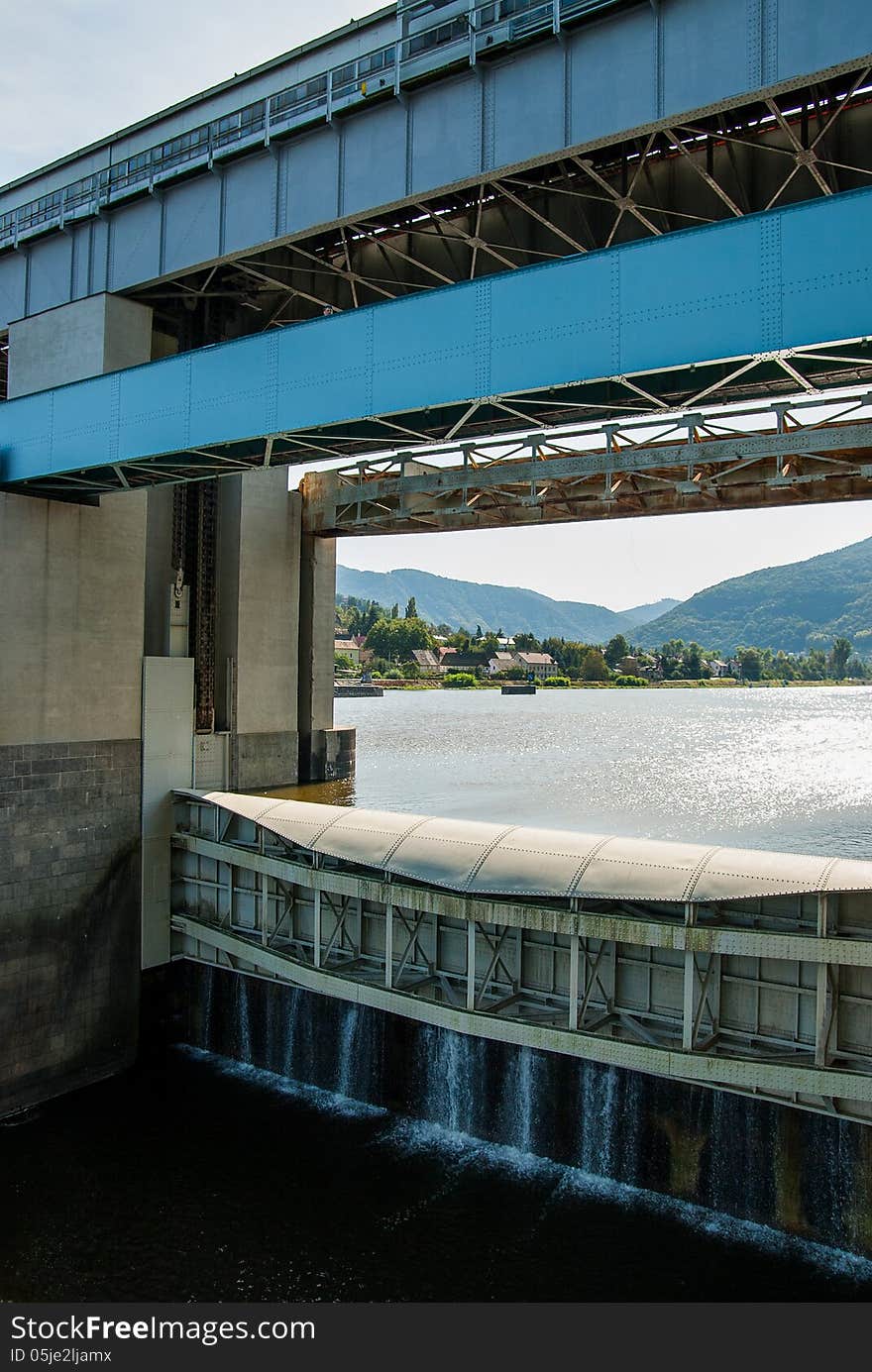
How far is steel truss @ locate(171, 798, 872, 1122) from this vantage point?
13664mm

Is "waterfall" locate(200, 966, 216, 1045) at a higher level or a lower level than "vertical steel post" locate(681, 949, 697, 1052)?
lower

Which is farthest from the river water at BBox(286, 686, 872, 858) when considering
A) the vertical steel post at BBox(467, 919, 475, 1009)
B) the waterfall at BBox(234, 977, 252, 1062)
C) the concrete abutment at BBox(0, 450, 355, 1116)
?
the vertical steel post at BBox(467, 919, 475, 1009)

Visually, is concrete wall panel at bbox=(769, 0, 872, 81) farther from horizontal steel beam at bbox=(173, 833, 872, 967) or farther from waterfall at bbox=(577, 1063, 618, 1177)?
waterfall at bbox=(577, 1063, 618, 1177)

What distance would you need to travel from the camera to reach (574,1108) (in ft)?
55.0

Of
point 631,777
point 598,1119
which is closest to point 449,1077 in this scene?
point 598,1119

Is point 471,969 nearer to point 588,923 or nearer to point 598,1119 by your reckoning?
point 588,923

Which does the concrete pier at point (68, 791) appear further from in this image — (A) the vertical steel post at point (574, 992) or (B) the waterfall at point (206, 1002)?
(A) the vertical steel post at point (574, 992)

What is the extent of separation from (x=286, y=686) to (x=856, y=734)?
5596cm

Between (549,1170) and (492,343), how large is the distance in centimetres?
1438

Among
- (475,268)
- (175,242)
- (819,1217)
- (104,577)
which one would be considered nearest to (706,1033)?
(819,1217)

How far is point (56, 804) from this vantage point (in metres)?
19.9

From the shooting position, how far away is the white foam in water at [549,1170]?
13.9 meters

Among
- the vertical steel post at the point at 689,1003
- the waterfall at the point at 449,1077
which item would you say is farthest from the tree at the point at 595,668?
the vertical steel post at the point at 689,1003

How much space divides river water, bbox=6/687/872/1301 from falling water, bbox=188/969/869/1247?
1.4 inches
